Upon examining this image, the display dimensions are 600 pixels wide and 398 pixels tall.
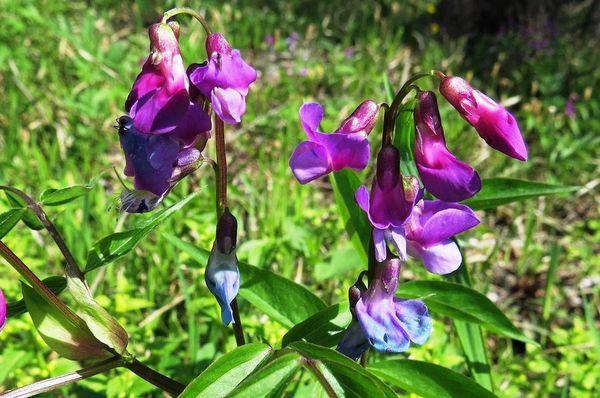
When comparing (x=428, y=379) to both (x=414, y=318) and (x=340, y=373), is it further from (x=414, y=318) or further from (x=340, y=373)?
(x=340, y=373)

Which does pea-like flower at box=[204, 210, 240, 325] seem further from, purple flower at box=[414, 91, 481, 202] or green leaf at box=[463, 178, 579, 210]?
green leaf at box=[463, 178, 579, 210]

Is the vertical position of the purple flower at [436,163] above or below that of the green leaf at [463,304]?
above

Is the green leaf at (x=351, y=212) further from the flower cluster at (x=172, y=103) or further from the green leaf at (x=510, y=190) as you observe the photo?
the flower cluster at (x=172, y=103)

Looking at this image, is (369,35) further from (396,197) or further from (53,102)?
(396,197)

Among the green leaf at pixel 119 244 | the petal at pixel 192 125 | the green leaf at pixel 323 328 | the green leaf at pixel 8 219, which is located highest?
the petal at pixel 192 125

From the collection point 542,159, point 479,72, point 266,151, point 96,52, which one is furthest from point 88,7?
point 542,159

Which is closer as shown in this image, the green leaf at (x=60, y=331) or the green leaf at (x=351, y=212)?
the green leaf at (x=60, y=331)

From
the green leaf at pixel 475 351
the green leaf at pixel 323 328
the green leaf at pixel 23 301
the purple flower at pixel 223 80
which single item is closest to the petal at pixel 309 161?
the purple flower at pixel 223 80

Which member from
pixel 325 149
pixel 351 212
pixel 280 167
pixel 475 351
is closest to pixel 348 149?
pixel 325 149
